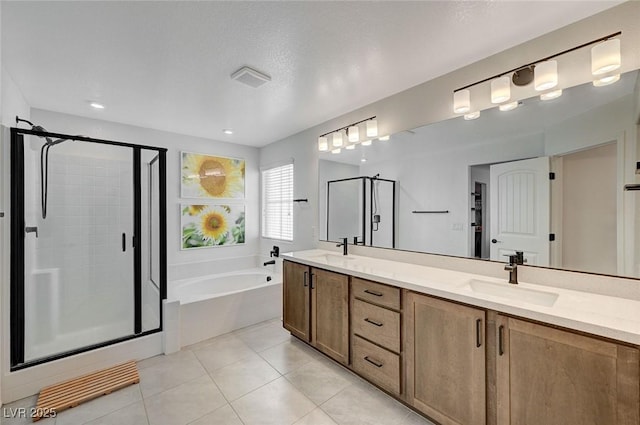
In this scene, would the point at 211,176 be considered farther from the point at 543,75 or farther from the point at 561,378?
the point at 561,378

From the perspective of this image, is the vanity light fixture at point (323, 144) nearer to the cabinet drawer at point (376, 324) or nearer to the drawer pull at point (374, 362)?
the cabinet drawer at point (376, 324)

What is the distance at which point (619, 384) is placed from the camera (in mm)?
1057

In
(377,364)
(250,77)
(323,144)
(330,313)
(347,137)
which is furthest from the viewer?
(323,144)

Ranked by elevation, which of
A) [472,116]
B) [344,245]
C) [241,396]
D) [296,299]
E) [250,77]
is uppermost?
[250,77]

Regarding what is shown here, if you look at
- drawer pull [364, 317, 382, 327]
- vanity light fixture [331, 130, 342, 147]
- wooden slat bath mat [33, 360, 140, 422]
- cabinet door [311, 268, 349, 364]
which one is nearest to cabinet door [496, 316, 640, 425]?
drawer pull [364, 317, 382, 327]

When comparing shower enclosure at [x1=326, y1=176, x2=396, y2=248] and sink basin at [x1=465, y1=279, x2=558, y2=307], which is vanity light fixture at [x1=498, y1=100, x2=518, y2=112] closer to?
shower enclosure at [x1=326, y1=176, x2=396, y2=248]

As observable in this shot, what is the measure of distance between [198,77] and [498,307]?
8.65 feet

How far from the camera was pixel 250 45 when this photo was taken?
70.7 inches

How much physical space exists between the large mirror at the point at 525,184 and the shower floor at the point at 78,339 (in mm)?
2610

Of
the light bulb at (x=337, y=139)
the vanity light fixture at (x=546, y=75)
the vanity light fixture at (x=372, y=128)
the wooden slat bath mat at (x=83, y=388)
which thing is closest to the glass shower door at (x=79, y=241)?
the wooden slat bath mat at (x=83, y=388)

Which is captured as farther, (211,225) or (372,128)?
(211,225)

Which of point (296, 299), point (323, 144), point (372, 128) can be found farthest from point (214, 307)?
point (372, 128)

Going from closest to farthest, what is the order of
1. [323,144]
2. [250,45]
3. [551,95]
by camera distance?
1. [551,95]
2. [250,45]
3. [323,144]

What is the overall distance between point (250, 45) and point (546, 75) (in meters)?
1.86
